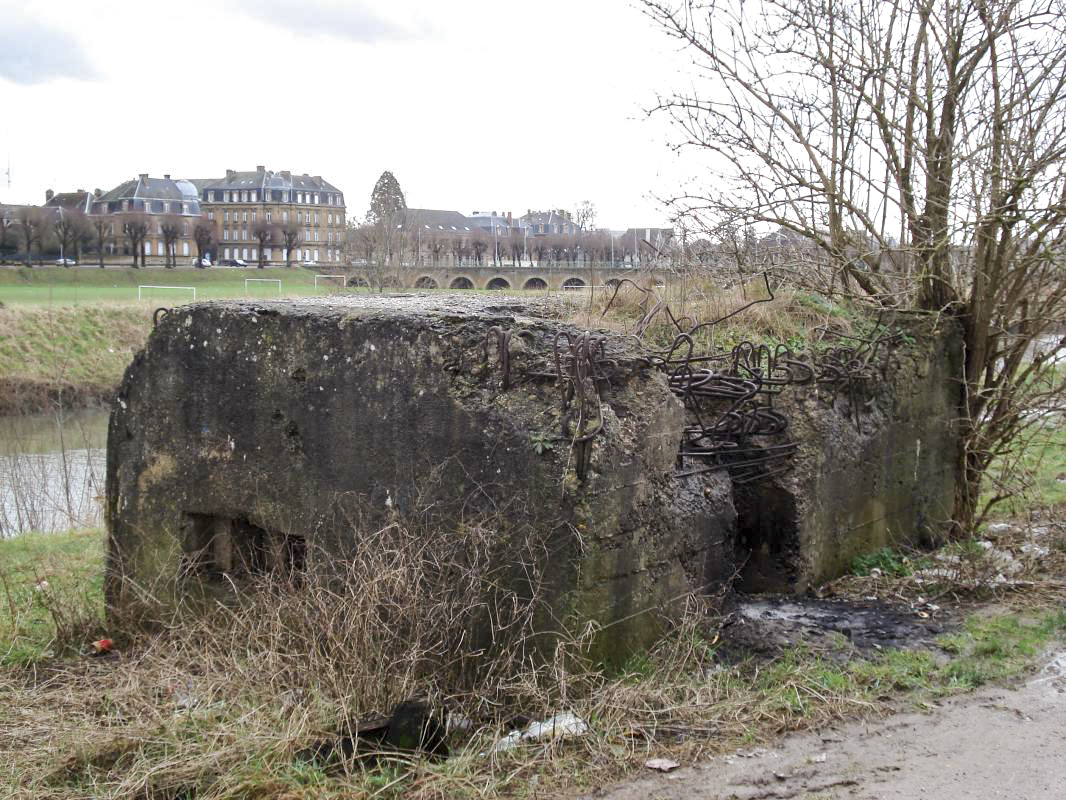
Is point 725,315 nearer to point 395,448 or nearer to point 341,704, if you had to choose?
point 395,448

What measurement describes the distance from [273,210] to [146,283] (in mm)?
42140

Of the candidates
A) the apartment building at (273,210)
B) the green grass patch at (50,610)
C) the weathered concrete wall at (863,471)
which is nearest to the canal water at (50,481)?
the green grass patch at (50,610)

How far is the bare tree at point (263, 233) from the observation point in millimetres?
79756

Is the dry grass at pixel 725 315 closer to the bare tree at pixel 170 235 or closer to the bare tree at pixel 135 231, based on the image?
the bare tree at pixel 135 231

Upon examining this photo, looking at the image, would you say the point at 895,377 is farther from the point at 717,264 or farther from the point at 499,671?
the point at 499,671

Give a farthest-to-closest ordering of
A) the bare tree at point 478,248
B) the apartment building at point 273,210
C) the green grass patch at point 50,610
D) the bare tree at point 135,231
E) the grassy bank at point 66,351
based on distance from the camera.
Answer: the apartment building at point 273,210 < the bare tree at point 135,231 < the bare tree at point 478,248 < the grassy bank at point 66,351 < the green grass patch at point 50,610

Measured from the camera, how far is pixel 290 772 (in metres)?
3.86

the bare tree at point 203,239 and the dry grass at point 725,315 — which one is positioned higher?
the bare tree at point 203,239

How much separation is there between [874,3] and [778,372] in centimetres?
328

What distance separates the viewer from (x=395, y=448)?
16.6 feet

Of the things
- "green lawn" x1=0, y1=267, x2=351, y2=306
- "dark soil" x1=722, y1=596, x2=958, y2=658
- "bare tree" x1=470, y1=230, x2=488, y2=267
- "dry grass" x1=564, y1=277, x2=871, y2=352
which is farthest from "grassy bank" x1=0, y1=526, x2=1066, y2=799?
"bare tree" x1=470, y1=230, x2=488, y2=267

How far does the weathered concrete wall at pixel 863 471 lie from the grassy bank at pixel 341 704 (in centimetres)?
116

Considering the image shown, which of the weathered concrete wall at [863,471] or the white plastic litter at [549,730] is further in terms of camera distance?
the weathered concrete wall at [863,471]

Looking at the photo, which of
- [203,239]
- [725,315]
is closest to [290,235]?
[203,239]
